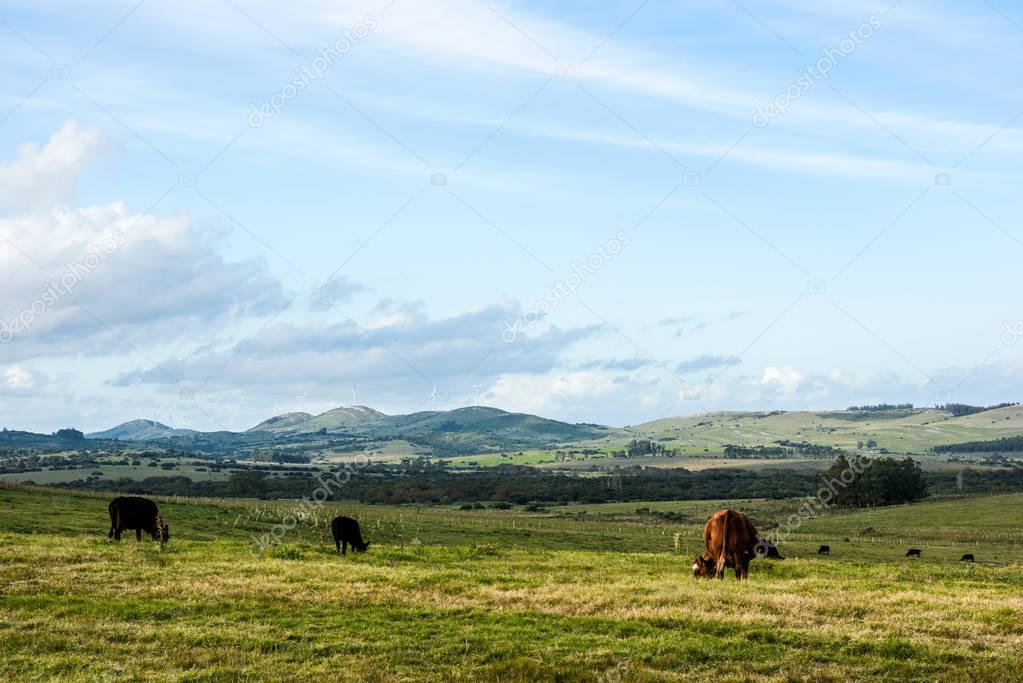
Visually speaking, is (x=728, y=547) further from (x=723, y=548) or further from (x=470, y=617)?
(x=470, y=617)

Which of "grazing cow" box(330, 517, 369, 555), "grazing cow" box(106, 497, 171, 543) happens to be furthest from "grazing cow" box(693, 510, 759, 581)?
"grazing cow" box(106, 497, 171, 543)

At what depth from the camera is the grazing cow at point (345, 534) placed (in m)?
33.1

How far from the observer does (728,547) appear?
27.5m

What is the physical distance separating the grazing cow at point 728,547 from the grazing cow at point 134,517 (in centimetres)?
1863

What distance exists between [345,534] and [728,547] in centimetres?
1349

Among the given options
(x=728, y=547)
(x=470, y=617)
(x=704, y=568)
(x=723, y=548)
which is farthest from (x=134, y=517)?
(x=728, y=547)

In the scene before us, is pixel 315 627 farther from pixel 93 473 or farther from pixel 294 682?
pixel 93 473

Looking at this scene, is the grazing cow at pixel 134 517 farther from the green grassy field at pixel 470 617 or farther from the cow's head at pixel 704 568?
the cow's head at pixel 704 568

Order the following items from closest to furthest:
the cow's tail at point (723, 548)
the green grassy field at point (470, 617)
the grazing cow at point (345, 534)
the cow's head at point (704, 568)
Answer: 1. the green grassy field at point (470, 617)
2. the cow's tail at point (723, 548)
3. the cow's head at point (704, 568)
4. the grazing cow at point (345, 534)

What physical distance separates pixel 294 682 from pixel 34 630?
5.96 metres

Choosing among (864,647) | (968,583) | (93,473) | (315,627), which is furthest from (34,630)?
(93,473)

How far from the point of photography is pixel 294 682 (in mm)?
15406

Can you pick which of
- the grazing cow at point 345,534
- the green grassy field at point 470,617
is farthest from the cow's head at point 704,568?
the grazing cow at point 345,534

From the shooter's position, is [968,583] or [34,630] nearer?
[34,630]
